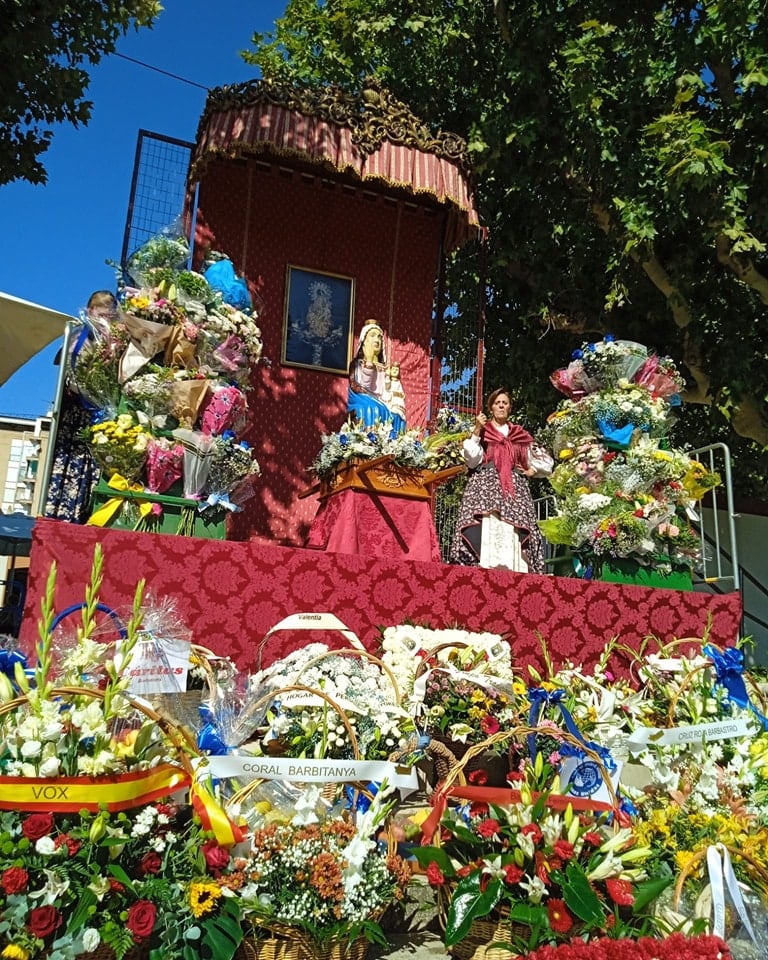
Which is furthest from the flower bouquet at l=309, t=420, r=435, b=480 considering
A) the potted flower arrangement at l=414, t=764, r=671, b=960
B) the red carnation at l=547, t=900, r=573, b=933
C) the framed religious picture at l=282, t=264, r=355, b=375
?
the red carnation at l=547, t=900, r=573, b=933

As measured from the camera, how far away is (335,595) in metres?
5.11

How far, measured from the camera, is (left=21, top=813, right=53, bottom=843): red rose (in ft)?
7.35

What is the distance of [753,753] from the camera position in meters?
3.45

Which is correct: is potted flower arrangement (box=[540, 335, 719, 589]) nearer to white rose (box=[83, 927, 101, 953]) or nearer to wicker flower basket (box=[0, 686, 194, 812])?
wicker flower basket (box=[0, 686, 194, 812])

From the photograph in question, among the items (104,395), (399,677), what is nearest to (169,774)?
(399,677)

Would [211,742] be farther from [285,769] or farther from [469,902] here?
[469,902]

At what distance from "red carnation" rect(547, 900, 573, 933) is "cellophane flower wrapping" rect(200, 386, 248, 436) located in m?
4.41

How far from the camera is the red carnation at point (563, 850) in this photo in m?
2.54

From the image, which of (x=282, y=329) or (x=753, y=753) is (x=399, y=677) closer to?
(x=753, y=753)

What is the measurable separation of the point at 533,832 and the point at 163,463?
4051mm

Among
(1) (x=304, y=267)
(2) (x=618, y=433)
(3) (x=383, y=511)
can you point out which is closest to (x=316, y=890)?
(3) (x=383, y=511)

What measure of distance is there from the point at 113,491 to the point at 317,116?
197 inches

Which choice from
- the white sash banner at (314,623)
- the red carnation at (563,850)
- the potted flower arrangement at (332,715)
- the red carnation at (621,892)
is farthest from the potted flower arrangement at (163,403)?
the red carnation at (621,892)

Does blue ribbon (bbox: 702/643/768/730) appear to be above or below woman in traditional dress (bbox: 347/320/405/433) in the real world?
below
